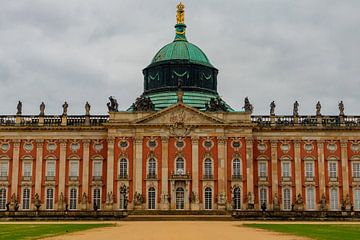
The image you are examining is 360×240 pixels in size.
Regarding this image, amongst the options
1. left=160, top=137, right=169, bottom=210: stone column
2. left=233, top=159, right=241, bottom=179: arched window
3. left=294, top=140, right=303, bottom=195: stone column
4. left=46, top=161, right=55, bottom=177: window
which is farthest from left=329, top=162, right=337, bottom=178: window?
left=46, top=161, right=55, bottom=177: window

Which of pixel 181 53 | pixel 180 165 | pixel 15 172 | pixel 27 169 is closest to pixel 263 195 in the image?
pixel 180 165

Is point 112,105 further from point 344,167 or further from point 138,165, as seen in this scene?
point 344,167

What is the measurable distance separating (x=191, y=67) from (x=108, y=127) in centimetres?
1431

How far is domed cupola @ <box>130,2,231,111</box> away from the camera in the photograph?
7200cm

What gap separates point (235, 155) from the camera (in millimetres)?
66062

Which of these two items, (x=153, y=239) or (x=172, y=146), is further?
(x=172, y=146)

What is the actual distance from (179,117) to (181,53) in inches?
486

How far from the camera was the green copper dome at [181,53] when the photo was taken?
7519 centimetres

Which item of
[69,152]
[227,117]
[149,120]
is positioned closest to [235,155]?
[227,117]

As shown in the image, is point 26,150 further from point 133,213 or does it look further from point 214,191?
point 214,191

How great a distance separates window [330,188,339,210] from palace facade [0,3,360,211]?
0.38 feet

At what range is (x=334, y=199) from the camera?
66812 millimetres

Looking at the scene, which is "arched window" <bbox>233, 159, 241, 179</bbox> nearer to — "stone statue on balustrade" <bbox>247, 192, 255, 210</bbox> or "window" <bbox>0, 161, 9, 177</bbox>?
"stone statue on balustrade" <bbox>247, 192, 255, 210</bbox>

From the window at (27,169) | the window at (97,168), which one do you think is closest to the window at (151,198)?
the window at (97,168)
